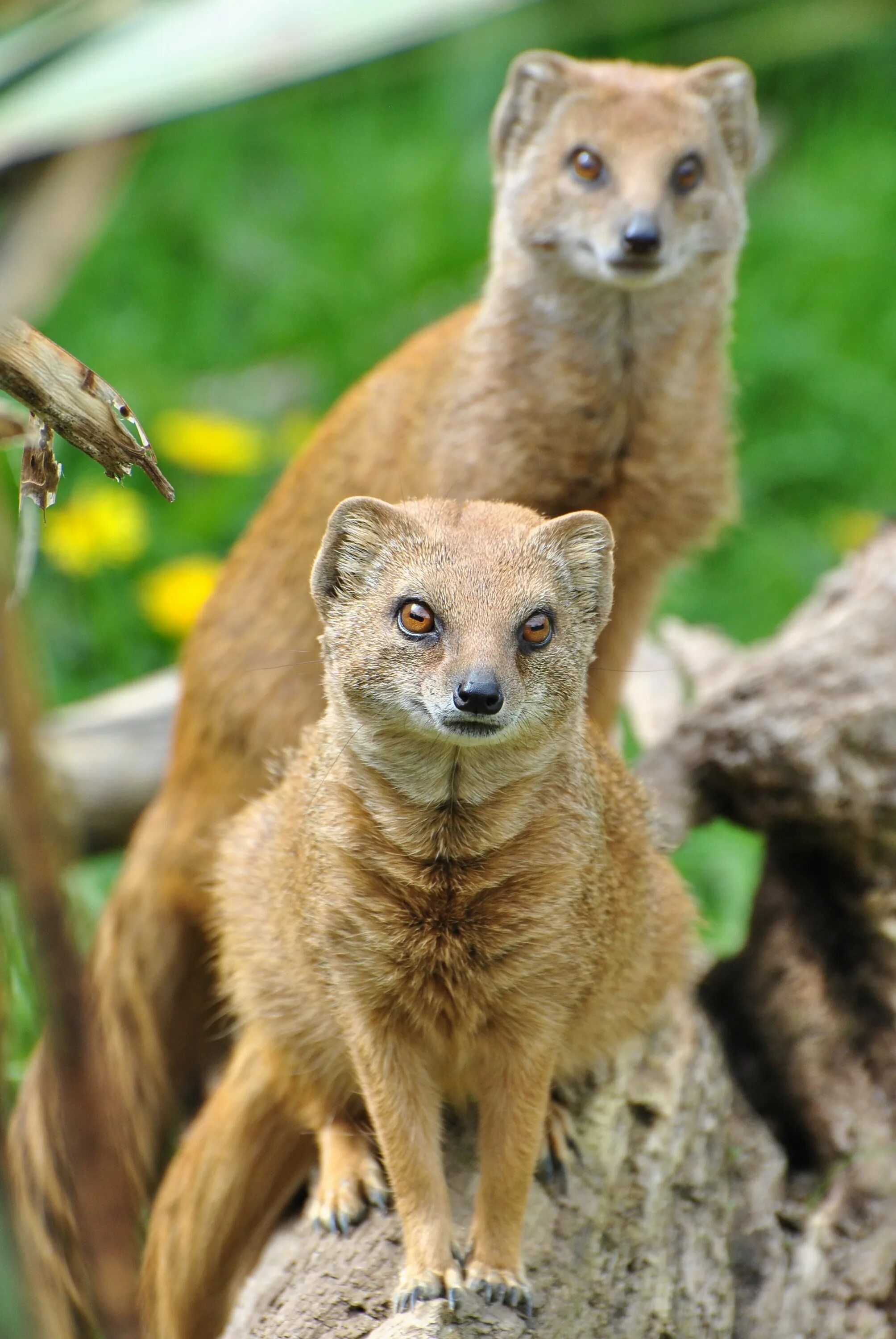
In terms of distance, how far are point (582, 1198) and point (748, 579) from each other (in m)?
3.28

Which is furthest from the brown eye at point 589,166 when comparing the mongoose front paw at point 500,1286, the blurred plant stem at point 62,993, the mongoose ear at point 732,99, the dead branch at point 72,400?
the blurred plant stem at point 62,993

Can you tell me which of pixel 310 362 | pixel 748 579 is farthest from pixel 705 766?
pixel 310 362

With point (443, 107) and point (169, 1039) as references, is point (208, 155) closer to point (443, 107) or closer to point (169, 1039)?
point (443, 107)

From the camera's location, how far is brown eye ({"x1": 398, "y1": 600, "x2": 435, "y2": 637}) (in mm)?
1990

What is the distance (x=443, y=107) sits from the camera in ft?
21.7

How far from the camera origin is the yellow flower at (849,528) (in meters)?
5.36

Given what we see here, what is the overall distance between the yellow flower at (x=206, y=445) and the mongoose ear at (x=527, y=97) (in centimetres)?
187

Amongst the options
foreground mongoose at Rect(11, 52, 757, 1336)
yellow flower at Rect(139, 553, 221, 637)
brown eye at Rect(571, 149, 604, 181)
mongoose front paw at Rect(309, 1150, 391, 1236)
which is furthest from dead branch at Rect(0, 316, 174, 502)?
yellow flower at Rect(139, 553, 221, 637)

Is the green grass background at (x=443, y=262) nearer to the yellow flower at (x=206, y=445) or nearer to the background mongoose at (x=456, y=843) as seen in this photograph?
the yellow flower at (x=206, y=445)

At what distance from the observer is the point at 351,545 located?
6.82 ft

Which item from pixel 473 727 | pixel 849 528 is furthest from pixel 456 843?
pixel 849 528

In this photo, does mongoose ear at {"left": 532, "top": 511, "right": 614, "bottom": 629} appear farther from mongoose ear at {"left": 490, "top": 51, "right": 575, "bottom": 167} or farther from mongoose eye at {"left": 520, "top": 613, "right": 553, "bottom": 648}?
mongoose ear at {"left": 490, "top": 51, "right": 575, "bottom": 167}

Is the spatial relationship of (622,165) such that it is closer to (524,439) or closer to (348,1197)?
(524,439)

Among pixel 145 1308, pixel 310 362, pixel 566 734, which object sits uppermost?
pixel 310 362
